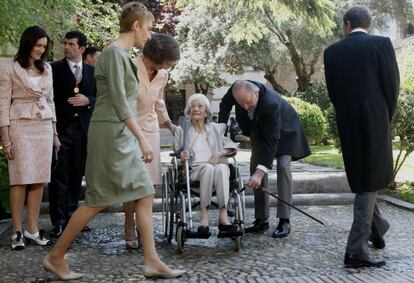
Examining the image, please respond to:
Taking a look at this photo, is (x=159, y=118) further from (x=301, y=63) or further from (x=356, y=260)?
(x=301, y=63)

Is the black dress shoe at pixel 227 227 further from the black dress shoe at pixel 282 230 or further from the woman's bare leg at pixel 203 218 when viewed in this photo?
the black dress shoe at pixel 282 230

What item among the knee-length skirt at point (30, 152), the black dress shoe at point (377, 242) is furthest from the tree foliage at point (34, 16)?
the black dress shoe at point (377, 242)

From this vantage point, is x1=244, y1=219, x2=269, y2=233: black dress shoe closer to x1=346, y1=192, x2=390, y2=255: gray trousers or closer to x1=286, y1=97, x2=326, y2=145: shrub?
x1=346, y1=192, x2=390, y2=255: gray trousers

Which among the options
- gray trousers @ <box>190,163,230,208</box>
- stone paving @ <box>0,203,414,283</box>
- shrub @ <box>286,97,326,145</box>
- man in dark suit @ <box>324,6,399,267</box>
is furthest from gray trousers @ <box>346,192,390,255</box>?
shrub @ <box>286,97,326,145</box>

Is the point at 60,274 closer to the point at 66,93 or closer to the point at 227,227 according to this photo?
the point at 227,227

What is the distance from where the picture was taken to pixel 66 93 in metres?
5.51

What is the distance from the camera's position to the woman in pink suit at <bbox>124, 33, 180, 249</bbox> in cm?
465

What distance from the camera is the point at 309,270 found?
13.9ft

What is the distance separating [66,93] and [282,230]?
7.85ft

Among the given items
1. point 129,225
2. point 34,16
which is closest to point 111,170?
point 129,225

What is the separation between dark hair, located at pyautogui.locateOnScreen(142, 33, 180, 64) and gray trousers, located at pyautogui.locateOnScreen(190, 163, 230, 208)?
98 cm

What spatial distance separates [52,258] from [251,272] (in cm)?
139

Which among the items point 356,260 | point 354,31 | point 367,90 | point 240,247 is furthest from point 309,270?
point 354,31

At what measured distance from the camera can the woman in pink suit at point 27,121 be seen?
4930mm
